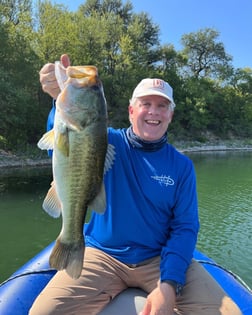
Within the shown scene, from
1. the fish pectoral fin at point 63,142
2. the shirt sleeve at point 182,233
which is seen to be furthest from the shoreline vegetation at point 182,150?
the fish pectoral fin at point 63,142

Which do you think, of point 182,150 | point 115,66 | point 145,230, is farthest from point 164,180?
point 115,66

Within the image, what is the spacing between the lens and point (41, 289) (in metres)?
3.14

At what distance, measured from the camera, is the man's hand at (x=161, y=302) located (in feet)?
7.91

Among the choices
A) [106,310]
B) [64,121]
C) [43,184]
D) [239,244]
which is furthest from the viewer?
[43,184]

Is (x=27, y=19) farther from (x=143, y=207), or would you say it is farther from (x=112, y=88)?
(x=143, y=207)

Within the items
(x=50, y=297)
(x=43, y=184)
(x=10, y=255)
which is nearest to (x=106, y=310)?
(x=50, y=297)

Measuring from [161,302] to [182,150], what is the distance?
1296 inches

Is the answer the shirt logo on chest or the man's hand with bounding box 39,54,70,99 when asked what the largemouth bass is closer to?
the man's hand with bounding box 39,54,70,99

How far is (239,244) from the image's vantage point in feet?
30.0

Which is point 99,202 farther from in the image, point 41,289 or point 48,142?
point 41,289

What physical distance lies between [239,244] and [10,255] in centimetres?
559

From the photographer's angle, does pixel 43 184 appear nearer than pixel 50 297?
No

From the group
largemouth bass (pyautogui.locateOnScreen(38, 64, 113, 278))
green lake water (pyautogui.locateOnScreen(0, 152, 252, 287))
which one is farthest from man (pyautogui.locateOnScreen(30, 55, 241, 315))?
green lake water (pyautogui.locateOnScreen(0, 152, 252, 287))

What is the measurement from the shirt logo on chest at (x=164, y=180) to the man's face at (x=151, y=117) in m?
0.33
